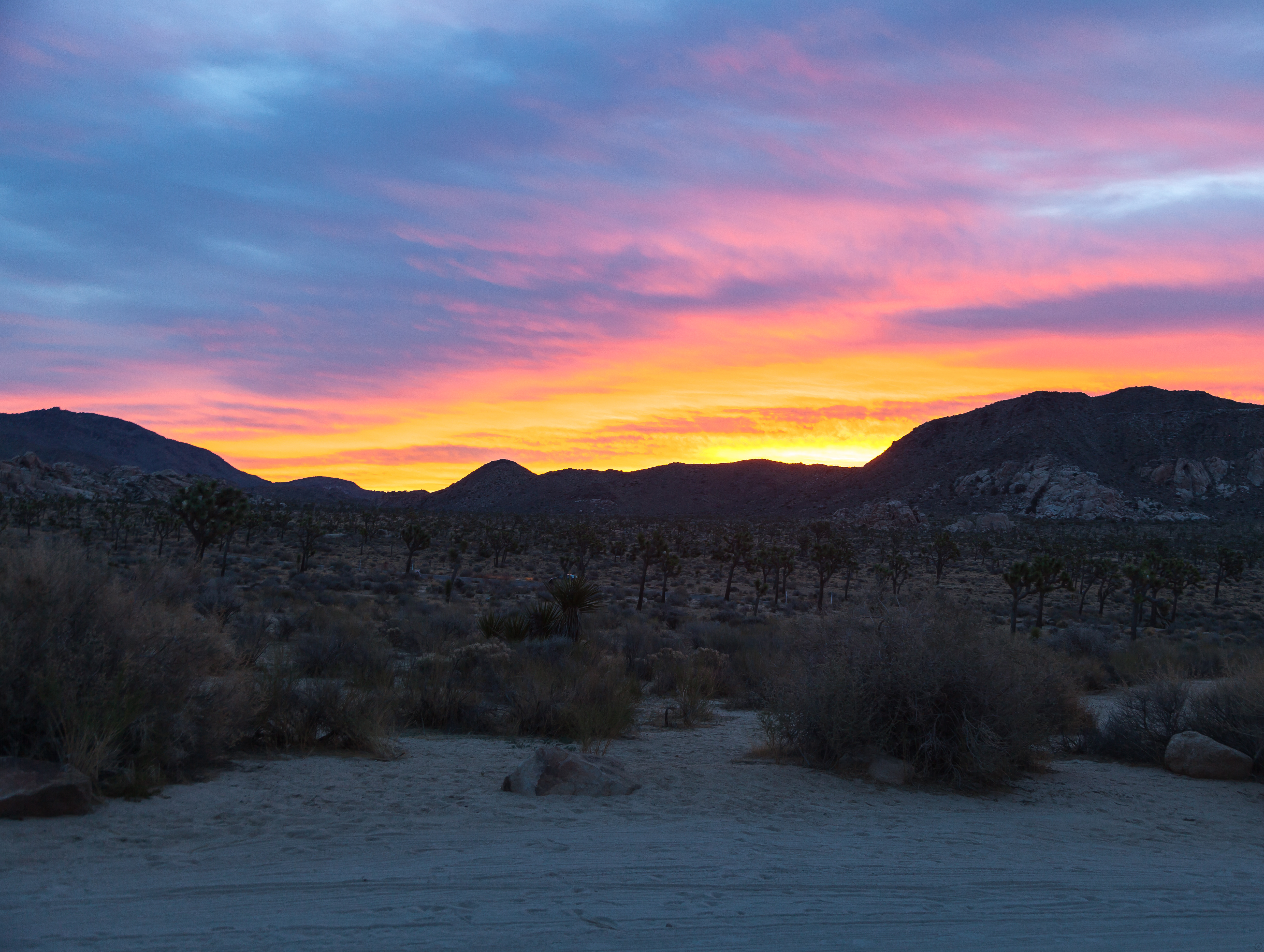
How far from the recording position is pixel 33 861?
19.3ft

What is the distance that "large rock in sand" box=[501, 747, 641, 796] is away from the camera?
8.93 meters

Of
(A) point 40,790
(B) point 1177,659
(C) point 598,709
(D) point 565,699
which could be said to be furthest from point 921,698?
(B) point 1177,659

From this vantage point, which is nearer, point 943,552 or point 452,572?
point 452,572

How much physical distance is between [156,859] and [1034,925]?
22.0ft

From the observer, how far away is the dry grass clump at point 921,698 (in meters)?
10.5

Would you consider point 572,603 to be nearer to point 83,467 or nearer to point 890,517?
point 890,517

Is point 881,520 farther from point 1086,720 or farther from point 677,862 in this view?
point 677,862

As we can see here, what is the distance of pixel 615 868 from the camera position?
656 cm

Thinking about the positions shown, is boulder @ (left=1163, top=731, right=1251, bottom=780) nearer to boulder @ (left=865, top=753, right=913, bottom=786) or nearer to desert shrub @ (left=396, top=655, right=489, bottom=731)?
boulder @ (left=865, top=753, right=913, bottom=786)

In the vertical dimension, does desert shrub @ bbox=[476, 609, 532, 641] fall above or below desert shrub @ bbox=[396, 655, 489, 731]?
above

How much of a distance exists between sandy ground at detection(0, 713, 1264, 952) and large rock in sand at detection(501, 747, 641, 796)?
24 cm

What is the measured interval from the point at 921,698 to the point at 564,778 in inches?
193

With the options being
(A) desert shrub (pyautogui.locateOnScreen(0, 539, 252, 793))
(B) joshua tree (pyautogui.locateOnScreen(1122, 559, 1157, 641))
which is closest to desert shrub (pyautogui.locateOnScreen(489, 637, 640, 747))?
(A) desert shrub (pyautogui.locateOnScreen(0, 539, 252, 793))

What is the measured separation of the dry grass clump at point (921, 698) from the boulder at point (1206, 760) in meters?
1.98
